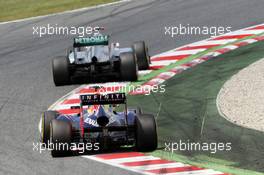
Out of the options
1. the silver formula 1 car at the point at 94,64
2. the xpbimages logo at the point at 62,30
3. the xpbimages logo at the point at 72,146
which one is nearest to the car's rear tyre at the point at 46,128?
the xpbimages logo at the point at 72,146

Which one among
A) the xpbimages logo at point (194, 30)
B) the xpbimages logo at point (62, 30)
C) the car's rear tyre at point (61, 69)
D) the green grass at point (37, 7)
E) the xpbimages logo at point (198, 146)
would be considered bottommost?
the xpbimages logo at point (198, 146)

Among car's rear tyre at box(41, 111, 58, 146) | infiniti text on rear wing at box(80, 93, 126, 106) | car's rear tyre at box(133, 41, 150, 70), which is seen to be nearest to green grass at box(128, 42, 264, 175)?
car's rear tyre at box(133, 41, 150, 70)

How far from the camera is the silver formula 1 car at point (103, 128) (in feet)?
61.4

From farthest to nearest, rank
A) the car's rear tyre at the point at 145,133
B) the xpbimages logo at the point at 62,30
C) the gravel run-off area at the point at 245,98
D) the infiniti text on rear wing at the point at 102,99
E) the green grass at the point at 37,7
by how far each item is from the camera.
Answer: the green grass at the point at 37,7 → the xpbimages logo at the point at 62,30 → the gravel run-off area at the point at 245,98 → the infiniti text on rear wing at the point at 102,99 → the car's rear tyre at the point at 145,133

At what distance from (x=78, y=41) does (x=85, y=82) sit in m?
1.36

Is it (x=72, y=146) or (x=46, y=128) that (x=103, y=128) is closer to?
(x=72, y=146)

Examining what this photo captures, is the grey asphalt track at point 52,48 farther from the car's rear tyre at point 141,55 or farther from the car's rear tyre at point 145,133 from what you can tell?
the car's rear tyre at point 141,55

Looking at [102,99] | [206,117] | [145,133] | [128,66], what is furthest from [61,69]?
[145,133]

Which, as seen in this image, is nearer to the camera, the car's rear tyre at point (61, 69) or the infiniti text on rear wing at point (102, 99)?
the infiniti text on rear wing at point (102, 99)

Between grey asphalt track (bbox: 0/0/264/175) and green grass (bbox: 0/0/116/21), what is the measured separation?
116 cm

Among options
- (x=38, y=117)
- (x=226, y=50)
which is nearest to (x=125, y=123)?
(x=38, y=117)

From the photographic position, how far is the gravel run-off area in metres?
21.2

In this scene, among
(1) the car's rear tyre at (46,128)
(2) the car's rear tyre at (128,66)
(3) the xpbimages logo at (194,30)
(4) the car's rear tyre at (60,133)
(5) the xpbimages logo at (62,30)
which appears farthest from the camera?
(5) the xpbimages logo at (62,30)

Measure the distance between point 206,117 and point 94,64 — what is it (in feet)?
15.9
